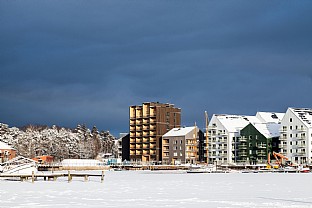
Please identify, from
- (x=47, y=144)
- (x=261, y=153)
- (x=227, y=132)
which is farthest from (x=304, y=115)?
(x=47, y=144)

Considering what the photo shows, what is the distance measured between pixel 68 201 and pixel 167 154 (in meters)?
118

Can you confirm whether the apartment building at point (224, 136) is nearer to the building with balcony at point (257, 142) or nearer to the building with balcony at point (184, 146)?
the building with balcony at point (257, 142)

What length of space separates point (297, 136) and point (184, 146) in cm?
3478

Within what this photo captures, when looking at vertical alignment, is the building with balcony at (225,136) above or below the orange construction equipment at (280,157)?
above

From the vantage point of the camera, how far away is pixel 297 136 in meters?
115

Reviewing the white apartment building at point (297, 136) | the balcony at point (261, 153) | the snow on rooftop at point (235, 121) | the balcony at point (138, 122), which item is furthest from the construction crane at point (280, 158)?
the balcony at point (138, 122)

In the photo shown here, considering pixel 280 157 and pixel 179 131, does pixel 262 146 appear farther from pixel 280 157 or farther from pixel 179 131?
pixel 179 131

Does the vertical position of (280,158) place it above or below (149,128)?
below

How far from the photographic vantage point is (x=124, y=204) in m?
27.3

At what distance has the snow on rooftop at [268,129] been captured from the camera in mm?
121938

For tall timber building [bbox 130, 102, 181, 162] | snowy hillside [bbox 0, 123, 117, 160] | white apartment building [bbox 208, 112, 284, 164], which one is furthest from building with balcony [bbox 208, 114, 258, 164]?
snowy hillside [bbox 0, 123, 117, 160]

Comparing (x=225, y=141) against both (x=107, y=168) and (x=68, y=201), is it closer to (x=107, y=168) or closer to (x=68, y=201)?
(x=107, y=168)

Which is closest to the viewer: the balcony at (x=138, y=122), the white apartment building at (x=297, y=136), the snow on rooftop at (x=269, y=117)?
the white apartment building at (x=297, y=136)

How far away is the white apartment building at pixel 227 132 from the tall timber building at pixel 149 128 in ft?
62.3
